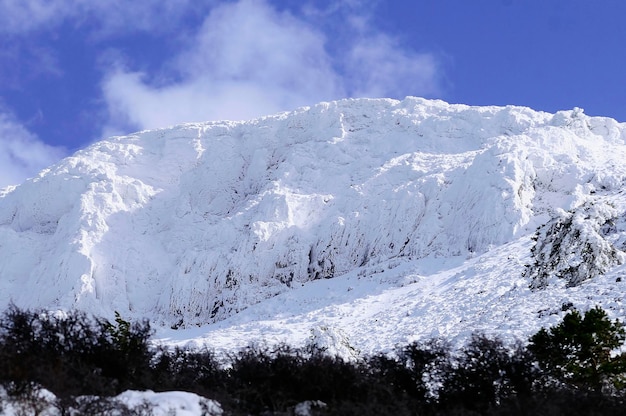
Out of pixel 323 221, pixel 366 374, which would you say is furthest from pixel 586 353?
pixel 323 221

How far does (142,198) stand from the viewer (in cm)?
5709

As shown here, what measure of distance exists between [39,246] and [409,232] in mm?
31994

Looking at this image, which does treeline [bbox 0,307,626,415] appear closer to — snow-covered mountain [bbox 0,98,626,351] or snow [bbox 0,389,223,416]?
snow [bbox 0,389,223,416]

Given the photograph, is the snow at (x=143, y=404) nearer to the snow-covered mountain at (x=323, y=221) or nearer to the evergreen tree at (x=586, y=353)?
the evergreen tree at (x=586, y=353)

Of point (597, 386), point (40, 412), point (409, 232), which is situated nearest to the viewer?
point (40, 412)

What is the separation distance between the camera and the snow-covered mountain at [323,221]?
35.1 meters

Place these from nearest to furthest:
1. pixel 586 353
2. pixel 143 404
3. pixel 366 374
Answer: pixel 143 404 → pixel 586 353 → pixel 366 374

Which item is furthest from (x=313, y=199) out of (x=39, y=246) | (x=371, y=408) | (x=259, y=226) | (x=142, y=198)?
(x=371, y=408)

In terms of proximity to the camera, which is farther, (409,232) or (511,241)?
(409,232)

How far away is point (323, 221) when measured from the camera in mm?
49094

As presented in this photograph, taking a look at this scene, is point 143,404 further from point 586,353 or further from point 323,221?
point 323,221

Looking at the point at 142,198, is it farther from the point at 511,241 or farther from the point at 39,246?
the point at 511,241

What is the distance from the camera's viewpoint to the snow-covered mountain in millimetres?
35125

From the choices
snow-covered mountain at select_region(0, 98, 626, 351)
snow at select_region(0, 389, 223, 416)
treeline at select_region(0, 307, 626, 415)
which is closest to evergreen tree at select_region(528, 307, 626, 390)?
treeline at select_region(0, 307, 626, 415)
